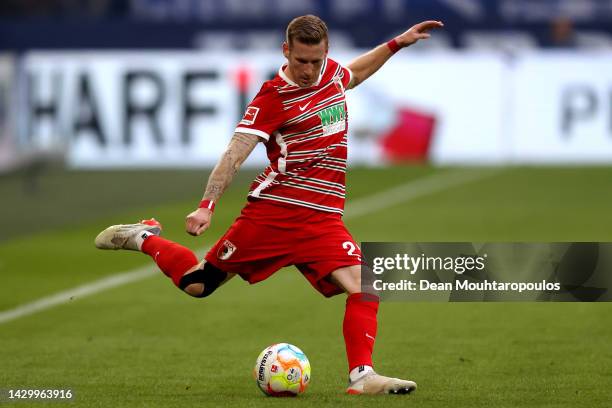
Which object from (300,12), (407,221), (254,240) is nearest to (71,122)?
(300,12)

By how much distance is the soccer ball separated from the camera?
24.7ft

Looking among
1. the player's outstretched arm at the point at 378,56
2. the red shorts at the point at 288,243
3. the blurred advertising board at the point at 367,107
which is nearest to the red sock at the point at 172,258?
the red shorts at the point at 288,243

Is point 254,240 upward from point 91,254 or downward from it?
upward

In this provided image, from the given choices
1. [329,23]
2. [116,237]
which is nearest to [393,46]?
[116,237]

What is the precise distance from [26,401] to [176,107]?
20.0m

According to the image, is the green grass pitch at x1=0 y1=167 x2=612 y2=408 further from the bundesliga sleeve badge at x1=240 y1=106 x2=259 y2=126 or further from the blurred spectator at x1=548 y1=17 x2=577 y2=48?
the blurred spectator at x1=548 y1=17 x2=577 y2=48

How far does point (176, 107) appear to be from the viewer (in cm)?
2712

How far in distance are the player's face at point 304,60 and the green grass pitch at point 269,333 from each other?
64.8 inches

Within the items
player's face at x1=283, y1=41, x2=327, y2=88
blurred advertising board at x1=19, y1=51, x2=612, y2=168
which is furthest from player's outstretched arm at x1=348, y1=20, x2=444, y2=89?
blurred advertising board at x1=19, y1=51, x2=612, y2=168

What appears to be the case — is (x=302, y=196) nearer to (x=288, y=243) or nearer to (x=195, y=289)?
(x=288, y=243)

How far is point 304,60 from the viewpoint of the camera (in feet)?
24.7

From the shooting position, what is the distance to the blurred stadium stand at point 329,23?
27516 mm

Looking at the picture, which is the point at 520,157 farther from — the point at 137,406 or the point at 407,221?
the point at 137,406

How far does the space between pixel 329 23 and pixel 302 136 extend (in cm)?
2048
